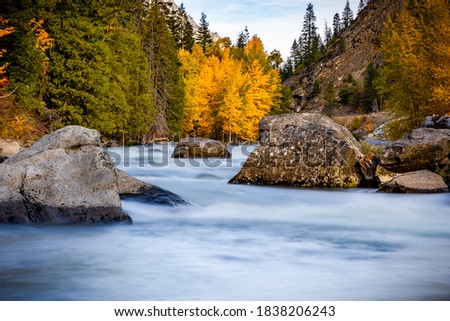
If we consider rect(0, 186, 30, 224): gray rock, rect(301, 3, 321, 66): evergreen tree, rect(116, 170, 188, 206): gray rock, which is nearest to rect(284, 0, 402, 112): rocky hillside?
rect(301, 3, 321, 66): evergreen tree

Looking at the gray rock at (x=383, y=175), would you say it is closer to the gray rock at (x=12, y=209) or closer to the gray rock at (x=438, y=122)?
the gray rock at (x=438, y=122)

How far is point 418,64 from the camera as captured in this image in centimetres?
1939

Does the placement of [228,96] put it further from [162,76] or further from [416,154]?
[416,154]

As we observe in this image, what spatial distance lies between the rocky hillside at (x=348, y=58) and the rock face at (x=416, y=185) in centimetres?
7463

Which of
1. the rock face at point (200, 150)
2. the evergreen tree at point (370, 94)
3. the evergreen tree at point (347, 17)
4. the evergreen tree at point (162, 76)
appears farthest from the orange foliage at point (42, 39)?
the evergreen tree at point (347, 17)

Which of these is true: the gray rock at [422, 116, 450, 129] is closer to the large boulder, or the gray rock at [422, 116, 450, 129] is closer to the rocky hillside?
the large boulder

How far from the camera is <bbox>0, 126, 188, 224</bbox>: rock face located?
24.5ft

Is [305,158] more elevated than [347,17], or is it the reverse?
[347,17]

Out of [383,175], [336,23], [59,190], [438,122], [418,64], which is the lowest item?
[383,175]

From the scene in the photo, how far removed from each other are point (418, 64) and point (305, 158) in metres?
8.91

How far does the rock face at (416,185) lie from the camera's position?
1179 cm

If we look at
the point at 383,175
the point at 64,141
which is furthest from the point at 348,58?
the point at 64,141

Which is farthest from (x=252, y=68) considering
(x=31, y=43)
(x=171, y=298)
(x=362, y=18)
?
(x=362, y=18)

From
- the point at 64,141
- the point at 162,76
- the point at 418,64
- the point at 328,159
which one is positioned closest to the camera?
the point at 64,141
